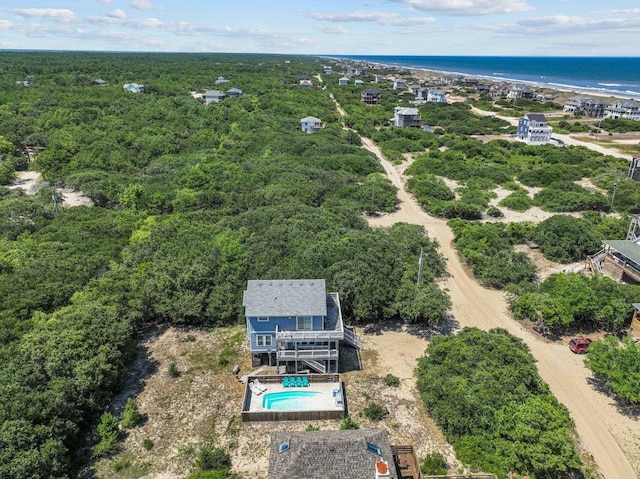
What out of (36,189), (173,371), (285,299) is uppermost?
(285,299)

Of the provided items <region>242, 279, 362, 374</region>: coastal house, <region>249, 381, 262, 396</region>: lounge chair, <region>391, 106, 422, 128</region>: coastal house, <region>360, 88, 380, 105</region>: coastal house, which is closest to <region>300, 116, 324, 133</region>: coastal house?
<region>391, 106, 422, 128</region>: coastal house

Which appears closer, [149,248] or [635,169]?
[149,248]

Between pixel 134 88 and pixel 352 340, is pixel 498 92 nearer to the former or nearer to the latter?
pixel 134 88

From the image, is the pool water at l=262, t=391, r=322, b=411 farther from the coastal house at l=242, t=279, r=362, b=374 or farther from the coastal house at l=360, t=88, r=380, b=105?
the coastal house at l=360, t=88, r=380, b=105

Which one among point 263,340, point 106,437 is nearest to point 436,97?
point 263,340

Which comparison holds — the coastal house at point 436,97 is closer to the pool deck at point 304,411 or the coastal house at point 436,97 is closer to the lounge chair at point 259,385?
the pool deck at point 304,411

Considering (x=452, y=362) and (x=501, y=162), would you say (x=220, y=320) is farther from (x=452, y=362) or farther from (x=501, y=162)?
(x=501, y=162)

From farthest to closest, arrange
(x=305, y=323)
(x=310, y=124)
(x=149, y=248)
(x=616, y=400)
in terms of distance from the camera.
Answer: (x=310, y=124) → (x=149, y=248) → (x=305, y=323) → (x=616, y=400)

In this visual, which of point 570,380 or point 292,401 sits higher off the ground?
point 570,380

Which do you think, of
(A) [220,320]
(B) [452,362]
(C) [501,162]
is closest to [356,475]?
(B) [452,362]
